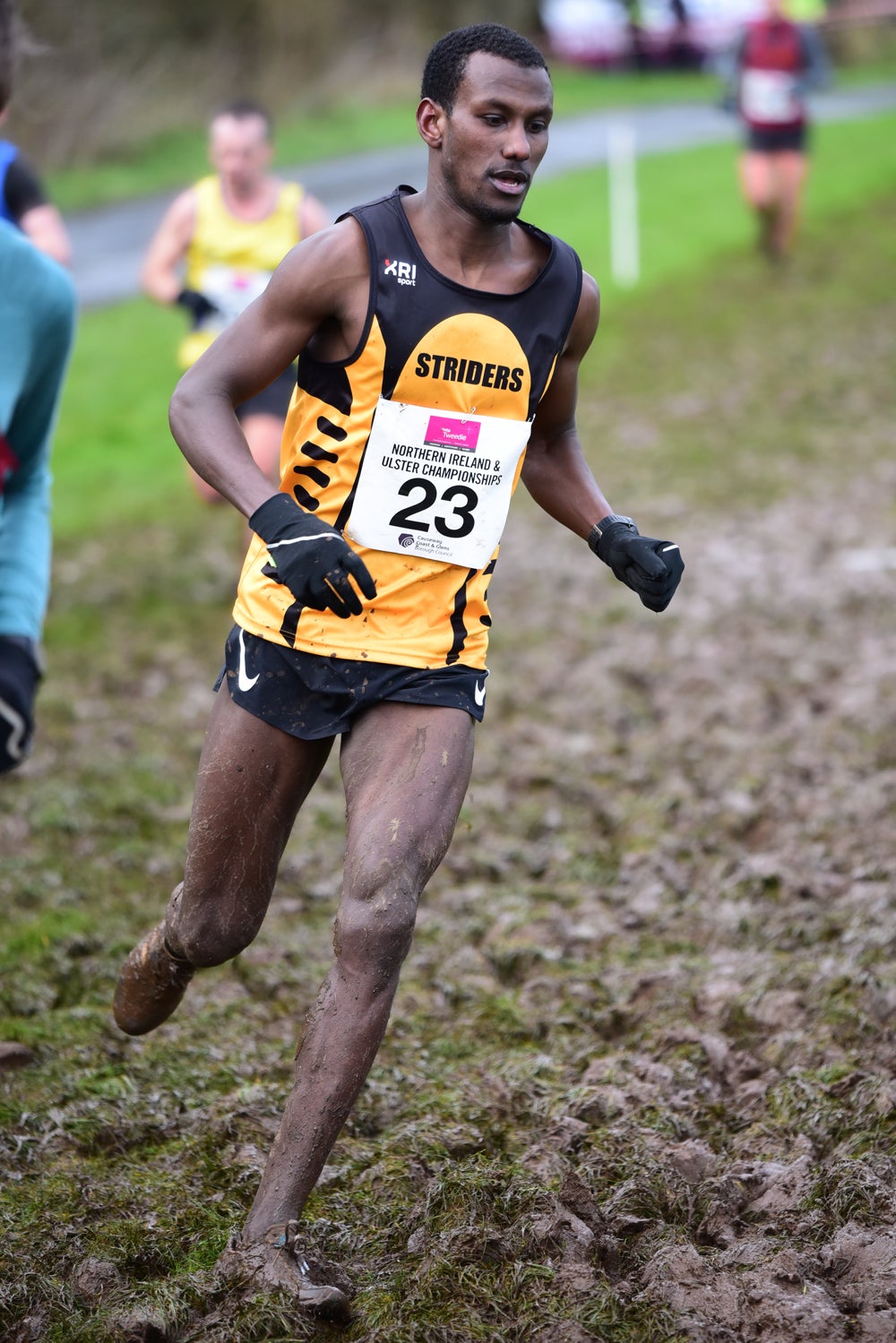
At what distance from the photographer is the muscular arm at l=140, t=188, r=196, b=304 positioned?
27.7 ft

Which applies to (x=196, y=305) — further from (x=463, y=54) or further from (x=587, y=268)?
(x=587, y=268)

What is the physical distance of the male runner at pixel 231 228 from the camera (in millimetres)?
8281

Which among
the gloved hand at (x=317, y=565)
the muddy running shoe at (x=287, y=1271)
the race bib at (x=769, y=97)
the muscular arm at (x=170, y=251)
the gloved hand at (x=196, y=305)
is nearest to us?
the muddy running shoe at (x=287, y=1271)

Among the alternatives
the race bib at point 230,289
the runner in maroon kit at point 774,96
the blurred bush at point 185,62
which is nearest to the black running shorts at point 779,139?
Answer: the runner in maroon kit at point 774,96

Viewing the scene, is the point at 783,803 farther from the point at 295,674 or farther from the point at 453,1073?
the point at 295,674

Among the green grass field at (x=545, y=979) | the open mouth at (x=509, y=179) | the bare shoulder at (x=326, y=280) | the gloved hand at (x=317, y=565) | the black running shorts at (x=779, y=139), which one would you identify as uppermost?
the black running shorts at (x=779, y=139)

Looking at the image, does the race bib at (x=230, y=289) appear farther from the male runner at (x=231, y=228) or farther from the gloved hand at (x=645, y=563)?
the gloved hand at (x=645, y=563)

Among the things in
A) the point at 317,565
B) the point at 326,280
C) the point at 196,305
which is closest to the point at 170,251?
the point at 196,305

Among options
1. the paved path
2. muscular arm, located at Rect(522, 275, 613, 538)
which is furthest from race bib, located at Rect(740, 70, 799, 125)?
muscular arm, located at Rect(522, 275, 613, 538)

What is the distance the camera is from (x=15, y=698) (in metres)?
4.05

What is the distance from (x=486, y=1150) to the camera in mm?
3916

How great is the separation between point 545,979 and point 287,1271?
2.03 meters

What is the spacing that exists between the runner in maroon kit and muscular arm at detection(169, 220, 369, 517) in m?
14.5

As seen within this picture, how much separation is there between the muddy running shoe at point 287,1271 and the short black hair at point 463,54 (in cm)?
241
